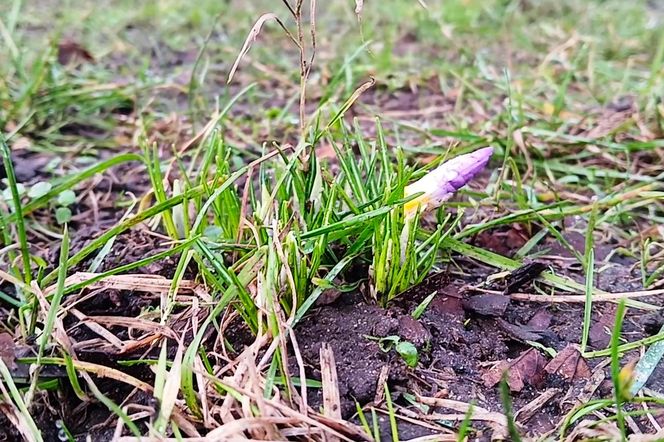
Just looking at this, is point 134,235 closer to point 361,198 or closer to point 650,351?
point 361,198

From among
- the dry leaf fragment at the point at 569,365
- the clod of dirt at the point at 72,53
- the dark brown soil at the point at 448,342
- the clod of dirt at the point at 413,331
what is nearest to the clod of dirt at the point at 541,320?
the dark brown soil at the point at 448,342

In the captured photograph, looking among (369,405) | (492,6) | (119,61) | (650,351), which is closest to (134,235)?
(369,405)

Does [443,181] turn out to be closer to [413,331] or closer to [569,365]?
[413,331]

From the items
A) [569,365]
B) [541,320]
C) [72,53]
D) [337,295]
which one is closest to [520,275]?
[541,320]

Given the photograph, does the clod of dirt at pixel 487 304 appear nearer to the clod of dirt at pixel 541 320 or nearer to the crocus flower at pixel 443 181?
the clod of dirt at pixel 541 320

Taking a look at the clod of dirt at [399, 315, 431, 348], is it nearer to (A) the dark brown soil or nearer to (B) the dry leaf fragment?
(A) the dark brown soil

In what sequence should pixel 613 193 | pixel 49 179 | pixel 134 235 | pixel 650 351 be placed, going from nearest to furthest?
pixel 650 351 < pixel 134 235 < pixel 613 193 < pixel 49 179
